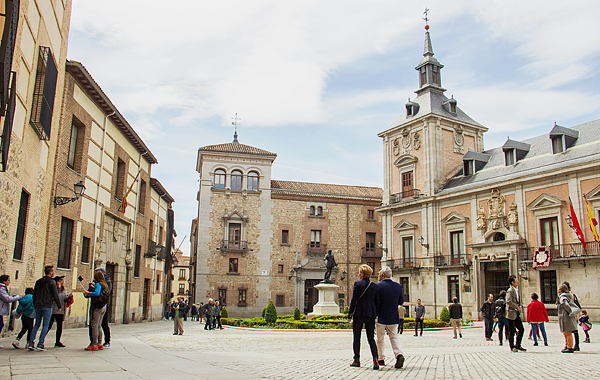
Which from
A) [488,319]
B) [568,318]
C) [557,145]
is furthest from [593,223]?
[568,318]

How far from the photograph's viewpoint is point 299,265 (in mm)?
41000

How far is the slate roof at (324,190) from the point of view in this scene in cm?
4247

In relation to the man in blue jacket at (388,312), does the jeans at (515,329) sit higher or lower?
lower

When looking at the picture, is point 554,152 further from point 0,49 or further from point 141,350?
point 0,49

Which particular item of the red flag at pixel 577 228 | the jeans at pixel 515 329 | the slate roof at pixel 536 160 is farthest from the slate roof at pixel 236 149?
the jeans at pixel 515 329

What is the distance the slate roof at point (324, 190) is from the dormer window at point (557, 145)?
689 inches

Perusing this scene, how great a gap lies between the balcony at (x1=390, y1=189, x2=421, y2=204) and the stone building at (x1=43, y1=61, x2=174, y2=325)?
1866cm

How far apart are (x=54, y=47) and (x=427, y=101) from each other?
1165 inches

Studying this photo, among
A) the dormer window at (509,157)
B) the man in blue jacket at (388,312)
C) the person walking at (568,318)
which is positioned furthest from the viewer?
the dormer window at (509,157)

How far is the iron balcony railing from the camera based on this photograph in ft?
131

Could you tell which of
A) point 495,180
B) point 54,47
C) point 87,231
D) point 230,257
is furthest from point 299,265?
point 54,47

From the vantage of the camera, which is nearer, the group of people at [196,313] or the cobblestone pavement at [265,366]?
the cobblestone pavement at [265,366]

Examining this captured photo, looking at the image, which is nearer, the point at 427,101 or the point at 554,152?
the point at 554,152

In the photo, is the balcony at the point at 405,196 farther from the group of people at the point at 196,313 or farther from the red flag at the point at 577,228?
the group of people at the point at 196,313
